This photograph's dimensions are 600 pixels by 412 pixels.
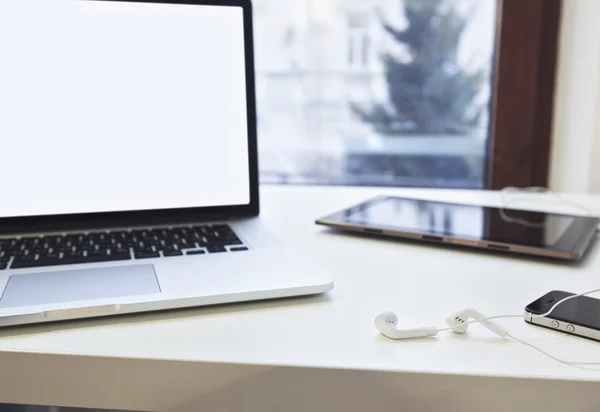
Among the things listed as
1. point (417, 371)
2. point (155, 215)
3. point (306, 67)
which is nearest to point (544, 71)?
point (306, 67)

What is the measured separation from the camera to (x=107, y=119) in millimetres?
682

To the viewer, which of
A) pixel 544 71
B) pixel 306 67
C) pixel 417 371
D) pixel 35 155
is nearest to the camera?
pixel 417 371

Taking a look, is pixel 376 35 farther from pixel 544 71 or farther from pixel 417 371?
pixel 417 371

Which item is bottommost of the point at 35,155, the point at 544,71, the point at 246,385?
the point at 246,385

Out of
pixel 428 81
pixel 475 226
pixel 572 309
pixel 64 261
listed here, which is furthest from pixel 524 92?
pixel 64 261

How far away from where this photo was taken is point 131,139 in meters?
0.69

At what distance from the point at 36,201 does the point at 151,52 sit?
211 mm

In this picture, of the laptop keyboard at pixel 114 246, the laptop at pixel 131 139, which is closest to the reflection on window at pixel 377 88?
the laptop at pixel 131 139

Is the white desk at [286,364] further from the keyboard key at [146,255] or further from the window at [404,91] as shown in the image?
the window at [404,91]

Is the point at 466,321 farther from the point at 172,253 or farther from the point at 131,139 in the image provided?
the point at 131,139

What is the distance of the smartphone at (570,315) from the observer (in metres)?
0.45

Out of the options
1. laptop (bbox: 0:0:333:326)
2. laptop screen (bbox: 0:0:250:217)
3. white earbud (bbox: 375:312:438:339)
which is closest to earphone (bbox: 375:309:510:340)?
white earbud (bbox: 375:312:438:339)

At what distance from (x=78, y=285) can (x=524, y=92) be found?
3.30ft

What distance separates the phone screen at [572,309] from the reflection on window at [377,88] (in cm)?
83
